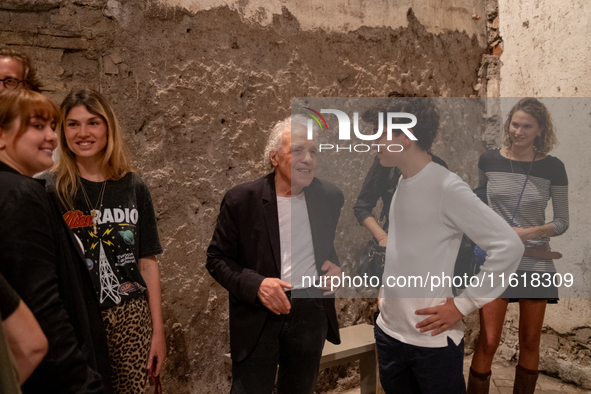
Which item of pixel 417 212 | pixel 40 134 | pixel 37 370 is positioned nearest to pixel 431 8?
pixel 417 212

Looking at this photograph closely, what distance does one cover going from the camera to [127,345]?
159cm

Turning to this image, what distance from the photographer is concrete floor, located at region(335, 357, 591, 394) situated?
261 cm

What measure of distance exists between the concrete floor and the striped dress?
1097 mm

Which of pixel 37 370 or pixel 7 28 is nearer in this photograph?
pixel 37 370

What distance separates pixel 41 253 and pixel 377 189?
50.1 inches

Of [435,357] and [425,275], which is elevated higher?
[425,275]

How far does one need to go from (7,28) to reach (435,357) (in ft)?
7.74

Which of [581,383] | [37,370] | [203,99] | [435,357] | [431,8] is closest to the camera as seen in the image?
[37,370]

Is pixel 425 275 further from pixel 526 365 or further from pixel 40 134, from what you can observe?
pixel 40 134

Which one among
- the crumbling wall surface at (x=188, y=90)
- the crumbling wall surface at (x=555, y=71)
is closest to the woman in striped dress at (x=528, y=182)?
the crumbling wall surface at (x=188, y=90)

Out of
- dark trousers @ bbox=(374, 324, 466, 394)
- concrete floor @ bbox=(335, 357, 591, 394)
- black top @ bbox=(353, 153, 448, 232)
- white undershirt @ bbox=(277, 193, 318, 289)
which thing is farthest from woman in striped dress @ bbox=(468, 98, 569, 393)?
concrete floor @ bbox=(335, 357, 591, 394)

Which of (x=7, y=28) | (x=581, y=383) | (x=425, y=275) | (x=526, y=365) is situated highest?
(x=7, y=28)

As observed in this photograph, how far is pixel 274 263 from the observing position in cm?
183

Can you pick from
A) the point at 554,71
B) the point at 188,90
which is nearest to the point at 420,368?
the point at 188,90
